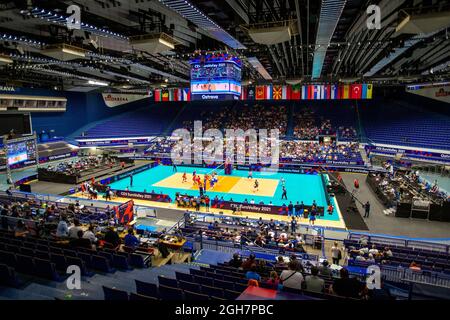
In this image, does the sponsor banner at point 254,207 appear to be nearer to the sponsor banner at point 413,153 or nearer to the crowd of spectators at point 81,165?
the crowd of spectators at point 81,165

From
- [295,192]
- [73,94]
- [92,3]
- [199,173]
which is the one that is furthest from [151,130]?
[92,3]

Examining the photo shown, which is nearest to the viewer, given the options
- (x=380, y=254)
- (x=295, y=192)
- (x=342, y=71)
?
(x=380, y=254)

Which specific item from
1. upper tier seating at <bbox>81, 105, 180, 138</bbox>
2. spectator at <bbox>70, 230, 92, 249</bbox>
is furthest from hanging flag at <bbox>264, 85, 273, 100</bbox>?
spectator at <bbox>70, 230, 92, 249</bbox>

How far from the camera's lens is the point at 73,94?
139 feet

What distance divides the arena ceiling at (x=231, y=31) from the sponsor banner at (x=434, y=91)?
760cm

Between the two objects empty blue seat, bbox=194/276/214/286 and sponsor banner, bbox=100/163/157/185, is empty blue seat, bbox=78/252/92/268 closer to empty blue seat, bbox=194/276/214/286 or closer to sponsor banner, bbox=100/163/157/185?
empty blue seat, bbox=194/276/214/286

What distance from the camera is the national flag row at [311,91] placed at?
3881 cm

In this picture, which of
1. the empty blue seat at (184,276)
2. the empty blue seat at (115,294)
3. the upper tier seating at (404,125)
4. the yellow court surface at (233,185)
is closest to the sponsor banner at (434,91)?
the upper tier seating at (404,125)

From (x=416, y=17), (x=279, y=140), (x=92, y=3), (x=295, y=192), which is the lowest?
(x=295, y=192)

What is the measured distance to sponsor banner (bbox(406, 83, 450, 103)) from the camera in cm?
3344

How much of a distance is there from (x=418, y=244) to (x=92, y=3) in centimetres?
1788

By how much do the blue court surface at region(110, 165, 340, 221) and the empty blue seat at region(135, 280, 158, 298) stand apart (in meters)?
16.0
